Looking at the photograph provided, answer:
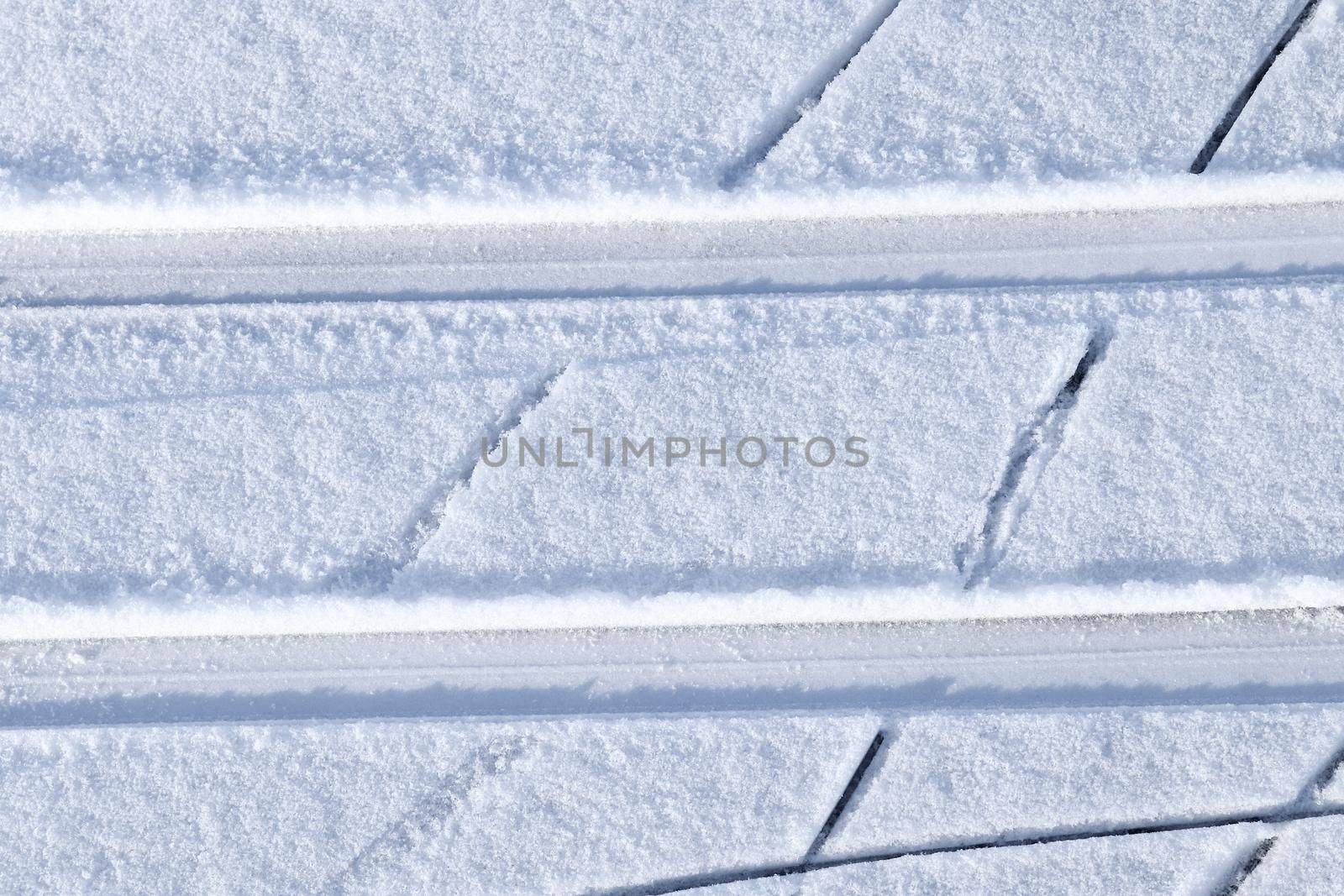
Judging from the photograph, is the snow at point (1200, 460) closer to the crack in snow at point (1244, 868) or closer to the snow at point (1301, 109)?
the snow at point (1301, 109)

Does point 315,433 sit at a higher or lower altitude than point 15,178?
lower

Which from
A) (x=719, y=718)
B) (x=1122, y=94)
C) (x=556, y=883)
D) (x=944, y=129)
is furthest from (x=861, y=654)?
(x=1122, y=94)

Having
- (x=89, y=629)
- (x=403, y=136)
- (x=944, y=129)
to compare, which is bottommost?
(x=89, y=629)

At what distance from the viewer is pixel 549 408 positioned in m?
1.20

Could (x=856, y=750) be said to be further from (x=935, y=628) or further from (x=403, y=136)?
(x=403, y=136)

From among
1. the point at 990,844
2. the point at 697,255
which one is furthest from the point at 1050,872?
the point at 697,255

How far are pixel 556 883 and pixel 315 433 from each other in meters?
0.69

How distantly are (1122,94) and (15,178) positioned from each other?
1.51 m

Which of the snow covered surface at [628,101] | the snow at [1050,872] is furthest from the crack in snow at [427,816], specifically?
the snow covered surface at [628,101]

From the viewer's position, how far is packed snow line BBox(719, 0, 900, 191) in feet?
4.00

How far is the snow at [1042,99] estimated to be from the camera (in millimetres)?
1205

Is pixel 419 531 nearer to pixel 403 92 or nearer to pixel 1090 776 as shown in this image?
pixel 403 92

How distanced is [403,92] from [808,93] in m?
0.56

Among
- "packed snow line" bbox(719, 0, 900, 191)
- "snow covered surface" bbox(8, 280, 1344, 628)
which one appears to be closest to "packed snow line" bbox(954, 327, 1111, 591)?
"snow covered surface" bbox(8, 280, 1344, 628)
